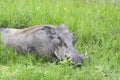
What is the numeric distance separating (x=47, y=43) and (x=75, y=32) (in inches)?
38.0

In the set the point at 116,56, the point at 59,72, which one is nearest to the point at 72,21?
the point at 116,56

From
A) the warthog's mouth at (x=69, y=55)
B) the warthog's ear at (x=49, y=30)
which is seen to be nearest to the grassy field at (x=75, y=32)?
the warthog's mouth at (x=69, y=55)

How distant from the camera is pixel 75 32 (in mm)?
6152

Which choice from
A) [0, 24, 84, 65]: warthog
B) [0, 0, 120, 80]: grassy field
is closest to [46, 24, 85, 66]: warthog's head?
[0, 24, 84, 65]: warthog

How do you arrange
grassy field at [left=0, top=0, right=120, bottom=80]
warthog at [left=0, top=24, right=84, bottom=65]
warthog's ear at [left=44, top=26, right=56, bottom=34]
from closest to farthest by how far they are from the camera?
grassy field at [left=0, top=0, right=120, bottom=80] → warthog at [left=0, top=24, right=84, bottom=65] → warthog's ear at [left=44, top=26, right=56, bottom=34]

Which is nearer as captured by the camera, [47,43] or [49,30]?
[47,43]

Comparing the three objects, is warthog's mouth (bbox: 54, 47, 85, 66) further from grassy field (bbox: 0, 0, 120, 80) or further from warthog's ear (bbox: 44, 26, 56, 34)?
warthog's ear (bbox: 44, 26, 56, 34)

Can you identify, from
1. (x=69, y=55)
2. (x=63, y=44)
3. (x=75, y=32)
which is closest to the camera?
(x=69, y=55)

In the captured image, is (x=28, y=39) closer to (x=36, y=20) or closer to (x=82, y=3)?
(x=36, y=20)

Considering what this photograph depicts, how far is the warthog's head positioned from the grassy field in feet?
0.45

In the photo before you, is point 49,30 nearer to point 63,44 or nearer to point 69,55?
point 63,44

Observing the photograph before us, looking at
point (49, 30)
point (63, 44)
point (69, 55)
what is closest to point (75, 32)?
point (49, 30)

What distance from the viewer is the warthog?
5.18 meters

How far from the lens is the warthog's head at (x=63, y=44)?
5.11m
